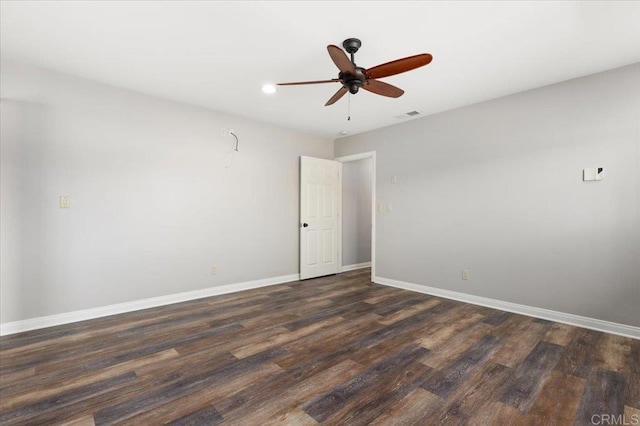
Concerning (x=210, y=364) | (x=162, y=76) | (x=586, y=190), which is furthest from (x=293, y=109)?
(x=586, y=190)

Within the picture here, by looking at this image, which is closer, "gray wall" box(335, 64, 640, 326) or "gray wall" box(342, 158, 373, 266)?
"gray wall" box(335, 64, 640, 326)

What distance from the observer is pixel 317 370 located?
221 centimetres

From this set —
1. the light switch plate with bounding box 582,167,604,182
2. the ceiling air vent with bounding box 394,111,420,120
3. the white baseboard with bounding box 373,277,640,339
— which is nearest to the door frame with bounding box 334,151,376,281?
the white baseboard with bounding box 373,277,640,339

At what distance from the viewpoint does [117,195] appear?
3.50 meters

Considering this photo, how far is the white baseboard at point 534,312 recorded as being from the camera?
9.43ft

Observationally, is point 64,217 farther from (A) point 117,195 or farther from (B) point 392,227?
(B) point 392,227

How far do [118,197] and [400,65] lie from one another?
346cm

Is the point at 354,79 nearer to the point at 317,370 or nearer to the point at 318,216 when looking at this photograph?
the point at 317,370

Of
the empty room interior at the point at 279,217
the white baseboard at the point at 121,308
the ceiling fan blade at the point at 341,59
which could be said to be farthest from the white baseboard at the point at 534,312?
the ceiling fan blade at the point at 341,59

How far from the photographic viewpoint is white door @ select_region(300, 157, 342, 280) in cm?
529

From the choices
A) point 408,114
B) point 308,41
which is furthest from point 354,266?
point 308,41

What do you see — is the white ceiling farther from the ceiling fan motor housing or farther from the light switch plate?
the light switch plate

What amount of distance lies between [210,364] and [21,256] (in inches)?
93.7

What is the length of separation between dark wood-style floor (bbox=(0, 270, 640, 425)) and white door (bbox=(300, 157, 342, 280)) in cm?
194
